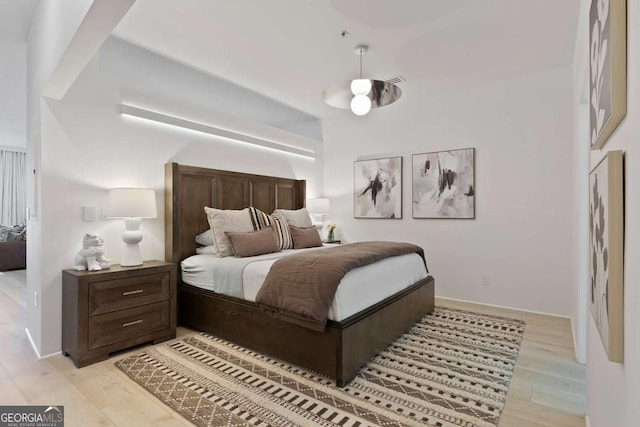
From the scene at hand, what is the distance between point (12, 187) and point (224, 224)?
8.20 m

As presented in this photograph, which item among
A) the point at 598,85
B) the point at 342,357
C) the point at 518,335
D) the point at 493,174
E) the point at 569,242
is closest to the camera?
the point at 598,85

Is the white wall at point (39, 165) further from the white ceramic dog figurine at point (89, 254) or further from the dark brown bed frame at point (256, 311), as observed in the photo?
the dark brown bed frame at point (256, 311)

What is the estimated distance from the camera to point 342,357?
2148mm

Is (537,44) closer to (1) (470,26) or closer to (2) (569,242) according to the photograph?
(1) (470,26)

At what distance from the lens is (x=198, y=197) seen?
3725 millimetres

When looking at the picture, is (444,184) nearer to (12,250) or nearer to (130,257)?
(130,257)

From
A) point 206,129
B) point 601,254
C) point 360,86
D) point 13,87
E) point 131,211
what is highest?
point 13,87

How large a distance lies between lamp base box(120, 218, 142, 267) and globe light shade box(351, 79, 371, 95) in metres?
2.25

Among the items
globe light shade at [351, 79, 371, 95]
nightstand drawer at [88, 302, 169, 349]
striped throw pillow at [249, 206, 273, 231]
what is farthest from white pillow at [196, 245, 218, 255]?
globe light shade at [351, 79, 371, 95]

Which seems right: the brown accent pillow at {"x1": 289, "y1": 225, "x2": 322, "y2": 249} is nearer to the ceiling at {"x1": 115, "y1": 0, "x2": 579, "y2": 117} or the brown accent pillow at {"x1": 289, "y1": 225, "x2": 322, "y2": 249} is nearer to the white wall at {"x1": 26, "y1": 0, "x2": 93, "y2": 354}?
Answer: the ceiling at {"x1": 115, "y1": 0, "x2": 579, "y2": 117}

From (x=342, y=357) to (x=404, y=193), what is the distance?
9.94 feet

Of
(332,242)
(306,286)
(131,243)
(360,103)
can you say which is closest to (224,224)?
(131,243)

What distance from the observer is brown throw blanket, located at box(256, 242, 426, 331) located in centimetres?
220

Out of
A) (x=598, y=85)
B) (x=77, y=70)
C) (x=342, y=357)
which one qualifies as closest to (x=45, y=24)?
(x=77, y=70)
